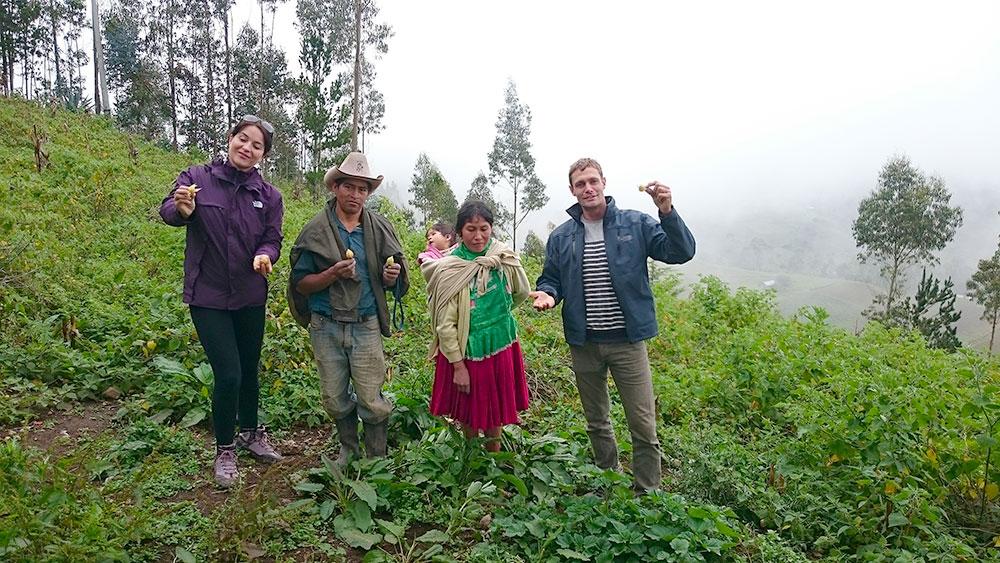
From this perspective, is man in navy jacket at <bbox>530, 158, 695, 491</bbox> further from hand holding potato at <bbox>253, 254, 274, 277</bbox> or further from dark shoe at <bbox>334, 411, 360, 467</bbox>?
hand holding potato at <bbox>253, 254, 274, 277</bbox>

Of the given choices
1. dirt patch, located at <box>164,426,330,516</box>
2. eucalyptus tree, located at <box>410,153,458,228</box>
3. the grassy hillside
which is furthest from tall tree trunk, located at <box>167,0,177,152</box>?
the grassy hillside

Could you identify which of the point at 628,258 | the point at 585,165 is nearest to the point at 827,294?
the point at 628,258

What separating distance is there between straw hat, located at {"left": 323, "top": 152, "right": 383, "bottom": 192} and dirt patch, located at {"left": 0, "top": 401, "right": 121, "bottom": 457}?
2.26 m

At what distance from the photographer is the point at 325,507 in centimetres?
308

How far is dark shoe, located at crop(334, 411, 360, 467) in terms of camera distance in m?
3.45

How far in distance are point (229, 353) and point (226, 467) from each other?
674 mm

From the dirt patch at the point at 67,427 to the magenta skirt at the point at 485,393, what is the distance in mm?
2278

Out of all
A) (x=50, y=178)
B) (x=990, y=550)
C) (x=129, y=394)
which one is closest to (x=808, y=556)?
(x=990, y=550)

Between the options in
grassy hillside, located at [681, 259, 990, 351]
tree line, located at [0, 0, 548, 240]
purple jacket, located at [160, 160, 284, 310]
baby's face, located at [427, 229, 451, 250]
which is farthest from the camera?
grassy hillside, located at [681, 259, 990, 351]

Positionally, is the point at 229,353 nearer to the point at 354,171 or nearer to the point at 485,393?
the point at 354,171

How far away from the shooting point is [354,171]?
3.17 m

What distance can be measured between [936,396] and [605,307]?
2794 millimetres

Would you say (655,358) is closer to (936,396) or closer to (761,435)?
(761,435)

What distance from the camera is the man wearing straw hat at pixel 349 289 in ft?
10.4
